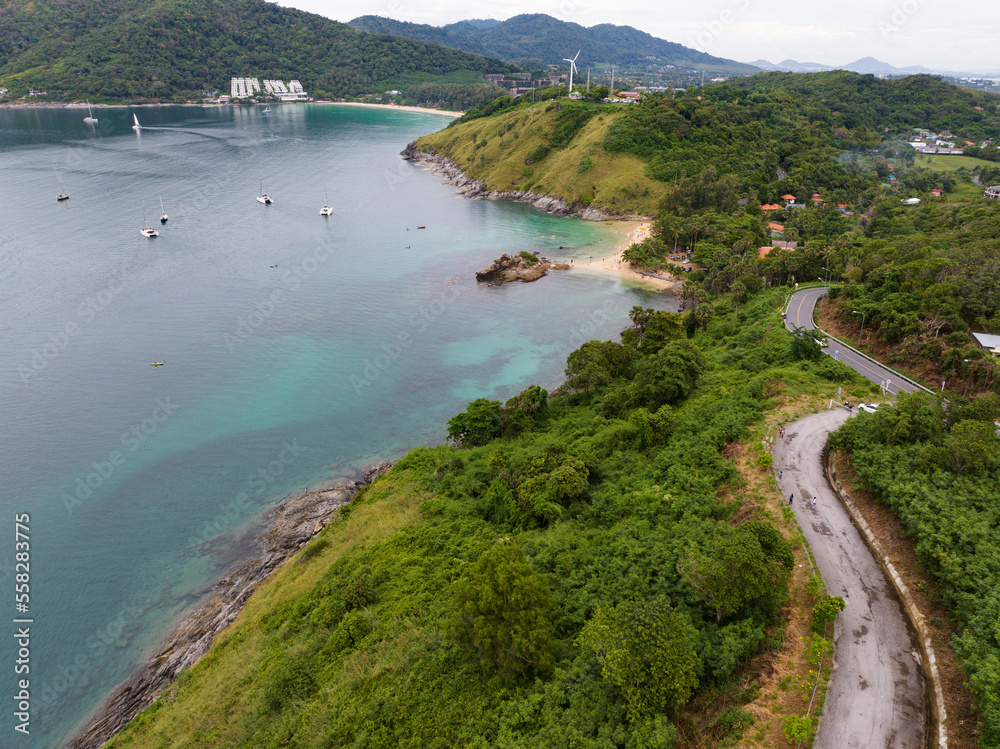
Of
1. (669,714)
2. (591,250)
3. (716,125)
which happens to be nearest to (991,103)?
(716,125)

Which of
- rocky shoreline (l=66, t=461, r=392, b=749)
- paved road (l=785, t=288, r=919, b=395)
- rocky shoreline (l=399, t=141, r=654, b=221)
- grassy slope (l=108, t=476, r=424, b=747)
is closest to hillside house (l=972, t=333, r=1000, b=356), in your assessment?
paved road (l=785, t=288, r=919, b=395)

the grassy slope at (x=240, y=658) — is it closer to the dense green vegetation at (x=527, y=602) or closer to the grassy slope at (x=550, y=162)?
the dense green vegetation at (x=527, y=602)

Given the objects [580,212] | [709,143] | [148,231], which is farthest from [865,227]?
[148,231]

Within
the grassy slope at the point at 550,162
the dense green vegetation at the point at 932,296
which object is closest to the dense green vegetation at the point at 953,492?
the dense green vegetation at the point at 932,296

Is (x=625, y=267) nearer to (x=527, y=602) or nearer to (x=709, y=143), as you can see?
(x=709, y=143)

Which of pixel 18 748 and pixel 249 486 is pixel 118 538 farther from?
pixel 18 748
